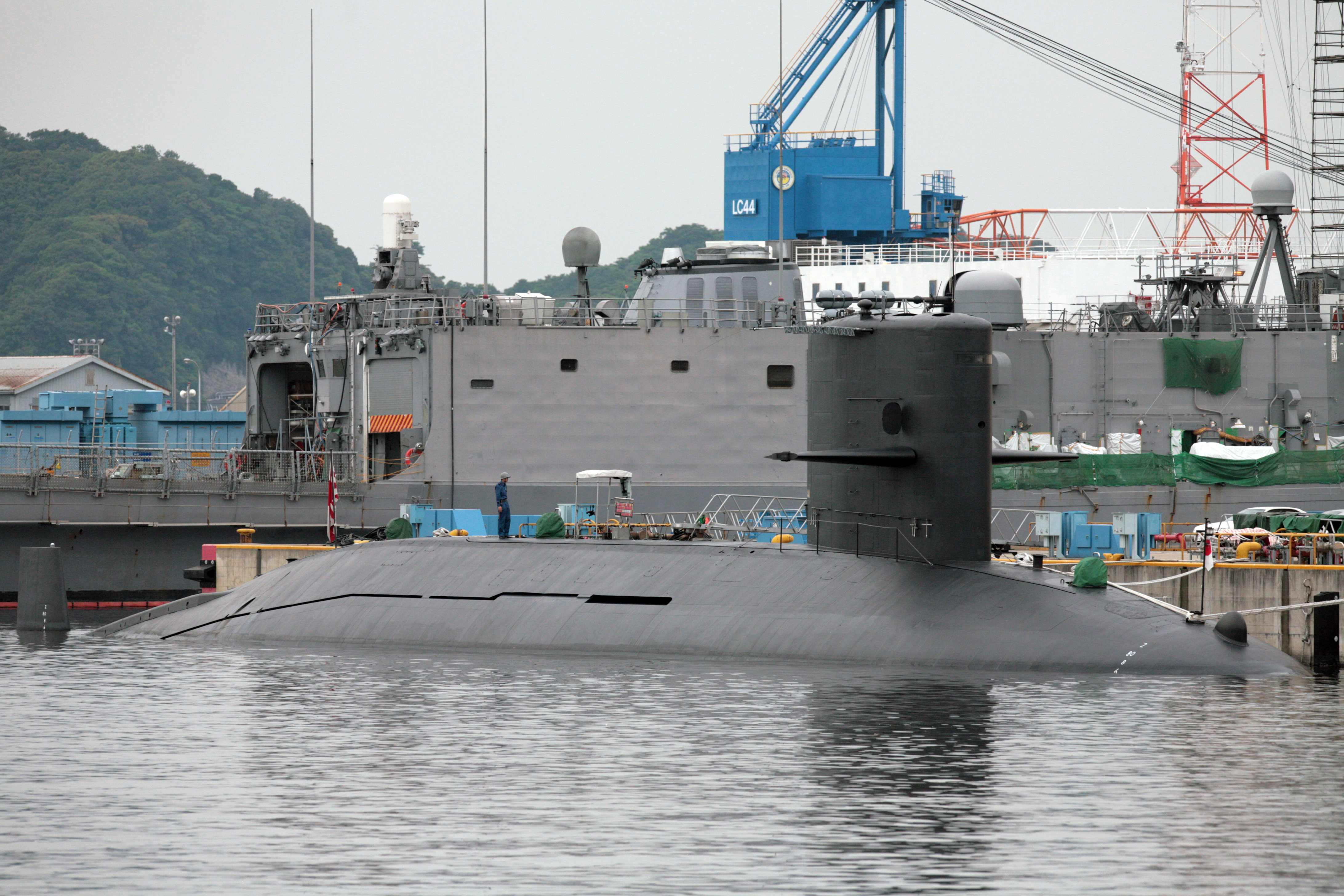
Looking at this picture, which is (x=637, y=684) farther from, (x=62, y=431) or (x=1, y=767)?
(x=62, y=431)

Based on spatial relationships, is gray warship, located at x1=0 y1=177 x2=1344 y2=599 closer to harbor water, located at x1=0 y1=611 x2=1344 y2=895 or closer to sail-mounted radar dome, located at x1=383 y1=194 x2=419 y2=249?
sail-mounted radar dome, located at x1=383 y1=194 x2=419 y2=249

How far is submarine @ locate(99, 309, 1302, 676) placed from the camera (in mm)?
18484

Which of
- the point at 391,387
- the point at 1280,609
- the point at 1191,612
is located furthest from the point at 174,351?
the point at 1280,609

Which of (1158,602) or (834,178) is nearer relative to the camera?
(1158,602)

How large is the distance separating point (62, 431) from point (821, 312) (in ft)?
87.7

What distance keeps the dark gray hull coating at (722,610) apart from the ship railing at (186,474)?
967cm

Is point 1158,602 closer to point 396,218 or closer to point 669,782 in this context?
point 669,782

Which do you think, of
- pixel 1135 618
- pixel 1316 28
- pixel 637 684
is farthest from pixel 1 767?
pixel 1316 28

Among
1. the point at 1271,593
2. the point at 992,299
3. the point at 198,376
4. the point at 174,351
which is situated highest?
the point at 198,376

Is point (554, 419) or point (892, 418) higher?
point (554, 419)

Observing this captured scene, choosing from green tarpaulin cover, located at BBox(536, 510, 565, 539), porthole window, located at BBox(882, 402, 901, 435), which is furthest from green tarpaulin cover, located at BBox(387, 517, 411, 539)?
porthole window, located at BBox(882, 402, 901, 435)

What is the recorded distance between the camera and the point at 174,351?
8462 cm

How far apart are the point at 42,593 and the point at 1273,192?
1266 inches

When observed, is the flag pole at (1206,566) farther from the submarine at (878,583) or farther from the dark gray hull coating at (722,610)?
the submarine at (878,583)
